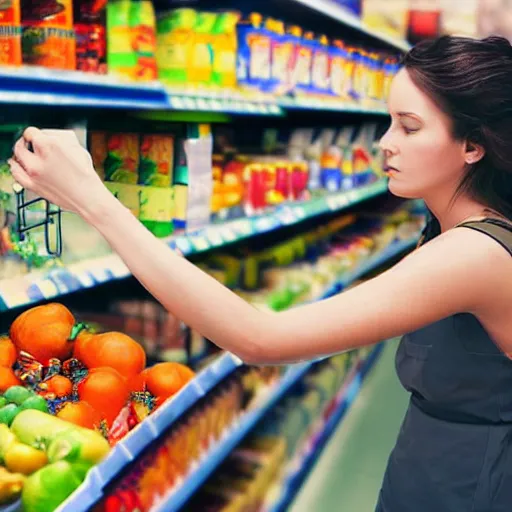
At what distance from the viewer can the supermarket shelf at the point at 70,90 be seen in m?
1.24

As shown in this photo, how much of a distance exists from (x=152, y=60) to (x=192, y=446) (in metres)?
1.03

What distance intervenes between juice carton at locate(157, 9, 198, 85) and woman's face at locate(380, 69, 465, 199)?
0.87m

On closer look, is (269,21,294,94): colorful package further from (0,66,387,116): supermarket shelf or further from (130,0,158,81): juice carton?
(130,0,158,81): juice carton

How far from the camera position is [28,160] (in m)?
1.06

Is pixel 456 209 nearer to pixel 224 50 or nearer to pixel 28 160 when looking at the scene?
pixel 28 160

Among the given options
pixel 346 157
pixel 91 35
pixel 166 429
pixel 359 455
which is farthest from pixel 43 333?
pixel 346 157

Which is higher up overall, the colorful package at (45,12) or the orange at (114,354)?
the colorful package at (45,12)

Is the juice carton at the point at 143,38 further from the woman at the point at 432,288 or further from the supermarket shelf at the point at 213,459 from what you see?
the supermarket shelf at the point at 213,459

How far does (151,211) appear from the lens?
6.17ft

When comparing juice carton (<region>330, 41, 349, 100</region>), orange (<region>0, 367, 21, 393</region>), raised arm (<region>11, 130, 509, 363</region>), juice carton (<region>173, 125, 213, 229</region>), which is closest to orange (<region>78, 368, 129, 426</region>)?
orange (<region>0, 367, 21, 393</region>)

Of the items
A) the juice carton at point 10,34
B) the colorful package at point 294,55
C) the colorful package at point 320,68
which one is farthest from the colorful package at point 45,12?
the colorful package at point 320,68

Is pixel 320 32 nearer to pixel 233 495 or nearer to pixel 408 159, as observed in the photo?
pixel 233 495

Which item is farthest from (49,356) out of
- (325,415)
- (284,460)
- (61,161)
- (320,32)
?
(320,32)

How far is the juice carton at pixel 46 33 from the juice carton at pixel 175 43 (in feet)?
1.83
